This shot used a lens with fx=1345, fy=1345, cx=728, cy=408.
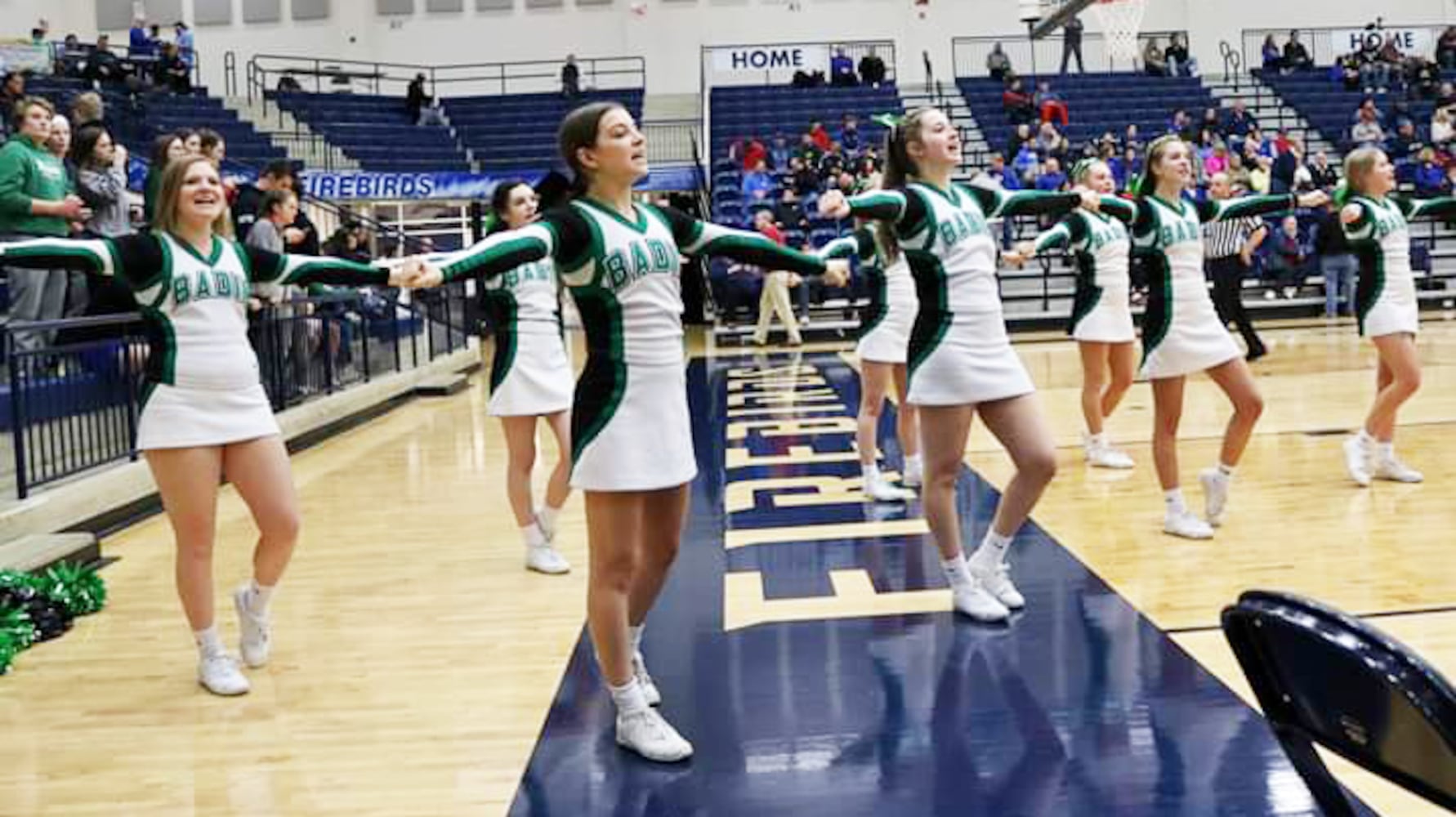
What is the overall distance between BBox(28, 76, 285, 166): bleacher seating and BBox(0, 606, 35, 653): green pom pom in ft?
42.7

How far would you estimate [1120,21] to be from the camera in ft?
59.2

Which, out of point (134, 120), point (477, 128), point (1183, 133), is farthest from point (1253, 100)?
point (134, 120)

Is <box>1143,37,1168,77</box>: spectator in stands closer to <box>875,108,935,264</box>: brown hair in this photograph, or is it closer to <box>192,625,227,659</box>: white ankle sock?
<box>875,108,935,264</box>: brown hair

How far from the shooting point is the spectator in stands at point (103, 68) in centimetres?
1872

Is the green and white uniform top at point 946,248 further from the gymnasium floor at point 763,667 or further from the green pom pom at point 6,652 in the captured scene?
the green pom pom at point 6,652

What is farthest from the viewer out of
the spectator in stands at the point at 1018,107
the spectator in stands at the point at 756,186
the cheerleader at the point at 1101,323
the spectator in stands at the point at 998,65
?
the spectator in stands at the point at 998,65

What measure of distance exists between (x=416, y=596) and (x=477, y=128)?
861 inches

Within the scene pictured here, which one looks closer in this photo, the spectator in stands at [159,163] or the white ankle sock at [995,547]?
the spectator in stands at [159,163]

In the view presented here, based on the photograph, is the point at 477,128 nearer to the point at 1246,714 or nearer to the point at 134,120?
the point at 134,120

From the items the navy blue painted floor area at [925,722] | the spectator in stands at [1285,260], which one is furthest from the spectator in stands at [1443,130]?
the navy blue painted floor area at [925,722]

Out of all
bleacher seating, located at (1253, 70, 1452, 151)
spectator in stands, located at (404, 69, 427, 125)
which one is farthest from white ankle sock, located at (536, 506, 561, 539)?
spectator in stands, located at (404, 69, 427, 125)

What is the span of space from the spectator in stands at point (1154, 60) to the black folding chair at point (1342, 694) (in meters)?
26.3

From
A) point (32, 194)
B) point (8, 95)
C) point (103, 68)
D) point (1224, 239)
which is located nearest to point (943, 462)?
point (32, 194)

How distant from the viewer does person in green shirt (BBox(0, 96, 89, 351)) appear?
622 centimetres
